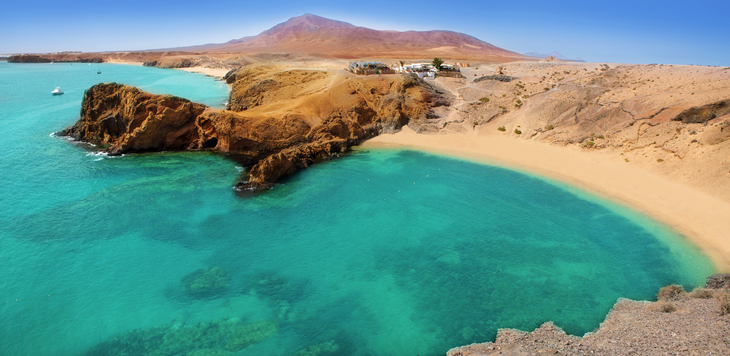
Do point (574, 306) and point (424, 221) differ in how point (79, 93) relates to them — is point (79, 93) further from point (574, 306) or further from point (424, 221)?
point (574, 306)

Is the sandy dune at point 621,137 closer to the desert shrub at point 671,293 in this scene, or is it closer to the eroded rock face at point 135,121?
the desert shrub at point 671,293

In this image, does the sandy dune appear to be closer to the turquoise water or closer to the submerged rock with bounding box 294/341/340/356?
the turquoise water

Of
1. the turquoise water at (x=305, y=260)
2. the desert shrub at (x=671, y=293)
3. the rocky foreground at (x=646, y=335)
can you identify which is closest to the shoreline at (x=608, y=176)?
the turquoise water at (x=305, y=260)

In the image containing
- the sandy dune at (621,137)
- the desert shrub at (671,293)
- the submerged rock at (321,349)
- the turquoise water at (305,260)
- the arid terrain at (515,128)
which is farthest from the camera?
the arid terrain at (515,128)

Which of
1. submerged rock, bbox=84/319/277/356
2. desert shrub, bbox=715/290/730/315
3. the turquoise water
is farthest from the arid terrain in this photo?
submerged rock, bbox=84/319/277/356

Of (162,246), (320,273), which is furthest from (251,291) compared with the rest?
(162,246)

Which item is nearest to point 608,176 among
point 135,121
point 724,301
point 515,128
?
point 515,128
